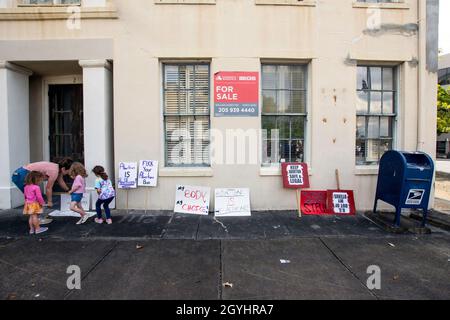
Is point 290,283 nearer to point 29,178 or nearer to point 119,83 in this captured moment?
point 29,178

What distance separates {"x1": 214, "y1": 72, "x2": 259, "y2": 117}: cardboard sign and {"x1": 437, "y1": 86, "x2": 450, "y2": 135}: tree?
1188 cm

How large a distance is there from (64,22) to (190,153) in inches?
170

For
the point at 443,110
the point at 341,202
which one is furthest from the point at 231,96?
the point at 443,110

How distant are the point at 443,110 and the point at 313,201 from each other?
12025 millimetres

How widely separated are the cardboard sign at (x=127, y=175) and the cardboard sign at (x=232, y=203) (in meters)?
2.01

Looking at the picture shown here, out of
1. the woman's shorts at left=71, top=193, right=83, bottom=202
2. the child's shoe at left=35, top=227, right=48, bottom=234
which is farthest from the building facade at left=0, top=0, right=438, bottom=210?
the child's shoe at left=35, top=227, right=48, bottom=234

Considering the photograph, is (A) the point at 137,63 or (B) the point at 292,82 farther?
(B) the point at 292,82

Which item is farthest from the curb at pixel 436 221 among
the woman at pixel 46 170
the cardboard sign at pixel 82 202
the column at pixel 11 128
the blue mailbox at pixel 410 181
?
the column at pixel 11 128

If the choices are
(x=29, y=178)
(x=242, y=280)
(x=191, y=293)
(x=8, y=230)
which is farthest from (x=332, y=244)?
(x=8, y=230)

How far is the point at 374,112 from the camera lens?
6727 millimetres

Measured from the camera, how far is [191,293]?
3.07m

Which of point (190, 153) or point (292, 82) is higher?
point (292, 82)

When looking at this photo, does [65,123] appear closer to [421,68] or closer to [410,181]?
[410,181]

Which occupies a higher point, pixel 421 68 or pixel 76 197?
pixel 421 68
